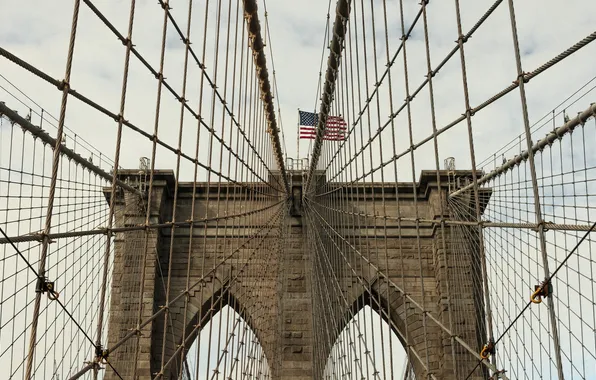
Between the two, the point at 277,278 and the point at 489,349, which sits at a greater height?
the point at 277,278

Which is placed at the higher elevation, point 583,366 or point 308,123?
point 308,123

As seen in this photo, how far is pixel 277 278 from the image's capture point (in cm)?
1464

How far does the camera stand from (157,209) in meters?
14.8

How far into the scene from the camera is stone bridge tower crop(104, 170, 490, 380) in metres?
13.7

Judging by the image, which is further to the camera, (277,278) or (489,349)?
(277,278)

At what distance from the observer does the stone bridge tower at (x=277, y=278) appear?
13672 millimetres

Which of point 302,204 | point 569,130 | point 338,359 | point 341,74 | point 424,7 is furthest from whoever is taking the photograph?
point 302,204

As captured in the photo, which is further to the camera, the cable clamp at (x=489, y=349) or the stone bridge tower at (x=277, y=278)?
the stone bridge tower at (x=277, y=278)

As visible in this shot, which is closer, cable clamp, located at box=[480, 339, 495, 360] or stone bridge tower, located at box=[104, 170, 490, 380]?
cable clamp, located at box=[480, 339, 495, 360]

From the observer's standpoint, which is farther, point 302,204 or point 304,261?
point 302,204

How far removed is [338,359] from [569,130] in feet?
18.0

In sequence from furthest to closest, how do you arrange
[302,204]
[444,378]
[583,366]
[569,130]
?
[302,204] < [444,378] < [569,130] < [583,366]

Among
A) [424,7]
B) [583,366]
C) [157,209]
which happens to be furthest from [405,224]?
[424,7]

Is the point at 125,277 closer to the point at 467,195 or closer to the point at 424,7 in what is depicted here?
the point at 467,195
